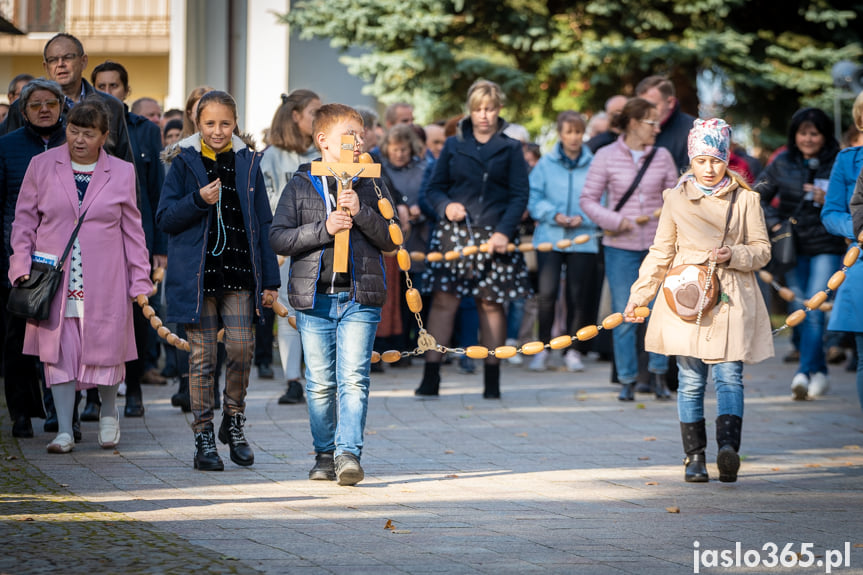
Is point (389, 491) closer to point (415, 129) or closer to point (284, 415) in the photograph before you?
point (284, 415)

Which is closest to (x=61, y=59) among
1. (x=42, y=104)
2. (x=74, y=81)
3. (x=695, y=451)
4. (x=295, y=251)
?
(x=74, y=81)

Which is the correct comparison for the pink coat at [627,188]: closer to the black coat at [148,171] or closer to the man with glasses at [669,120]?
the man with glasses at [669,120]

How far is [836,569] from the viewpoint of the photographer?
527 centimetres

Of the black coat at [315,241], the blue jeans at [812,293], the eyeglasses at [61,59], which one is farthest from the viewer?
the blue jeans at [812,293]

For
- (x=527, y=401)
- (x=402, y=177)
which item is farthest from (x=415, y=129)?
(x=527, y=401)

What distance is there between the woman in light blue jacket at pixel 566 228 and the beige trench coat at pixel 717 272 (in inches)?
197

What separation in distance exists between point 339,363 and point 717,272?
218cm

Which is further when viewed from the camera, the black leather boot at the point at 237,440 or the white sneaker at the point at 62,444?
the white sneaker at the point at 62,444

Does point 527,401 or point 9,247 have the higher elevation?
point 9,247

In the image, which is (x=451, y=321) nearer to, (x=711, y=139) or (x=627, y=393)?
(x=627, y=393)

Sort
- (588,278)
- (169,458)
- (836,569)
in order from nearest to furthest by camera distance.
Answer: (836,569)
(169,458)
(588,278)

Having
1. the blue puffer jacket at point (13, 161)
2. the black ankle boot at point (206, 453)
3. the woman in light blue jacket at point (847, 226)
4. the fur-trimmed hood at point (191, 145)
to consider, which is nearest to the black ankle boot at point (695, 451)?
the woman in light blue jacket at point (847, 226)

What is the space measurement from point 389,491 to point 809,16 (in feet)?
50.2

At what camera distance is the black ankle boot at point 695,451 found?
7320mm
